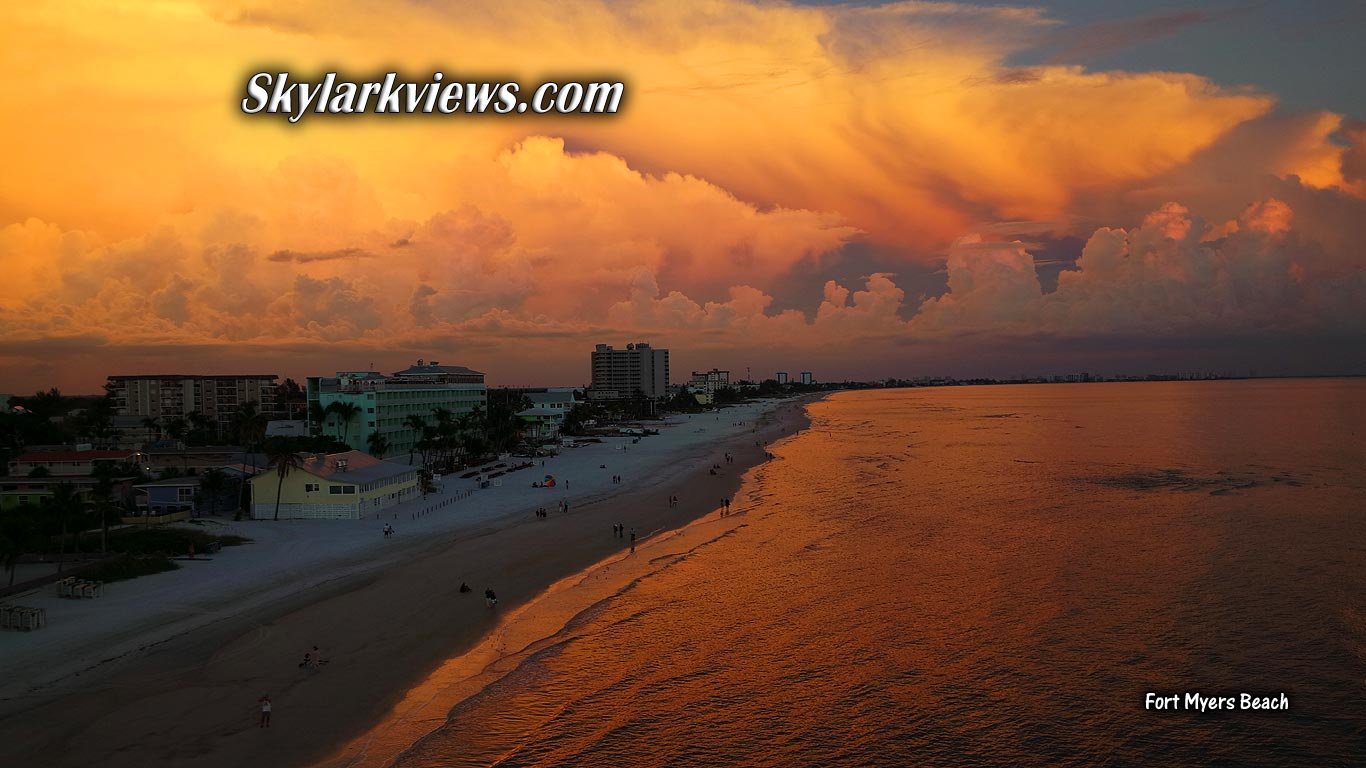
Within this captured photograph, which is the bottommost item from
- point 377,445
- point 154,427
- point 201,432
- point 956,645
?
point 956,645

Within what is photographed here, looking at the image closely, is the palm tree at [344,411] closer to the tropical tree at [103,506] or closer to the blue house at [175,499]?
the blue house at [175,499]

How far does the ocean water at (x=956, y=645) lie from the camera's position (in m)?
23.2

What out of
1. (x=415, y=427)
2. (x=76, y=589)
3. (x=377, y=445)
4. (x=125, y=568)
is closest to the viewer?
(x=76, y=589)

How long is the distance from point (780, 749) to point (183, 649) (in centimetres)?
1986

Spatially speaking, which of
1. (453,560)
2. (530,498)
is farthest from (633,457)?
(453,560)

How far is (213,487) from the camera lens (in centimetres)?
5388

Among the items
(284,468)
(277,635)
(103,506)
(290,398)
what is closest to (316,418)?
(284,468)

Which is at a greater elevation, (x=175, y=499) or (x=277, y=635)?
(x=175, y=499)

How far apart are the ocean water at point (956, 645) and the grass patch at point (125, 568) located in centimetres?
2030

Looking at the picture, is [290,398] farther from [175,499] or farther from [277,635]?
[277,635]

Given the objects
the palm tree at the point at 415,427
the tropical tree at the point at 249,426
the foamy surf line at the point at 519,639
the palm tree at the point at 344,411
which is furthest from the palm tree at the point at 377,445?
the foamy surf line at the point at 519,639

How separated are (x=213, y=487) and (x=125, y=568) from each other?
16.4 metres

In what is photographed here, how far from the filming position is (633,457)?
342ft

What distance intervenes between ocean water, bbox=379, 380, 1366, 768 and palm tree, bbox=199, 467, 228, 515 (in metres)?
28.7
